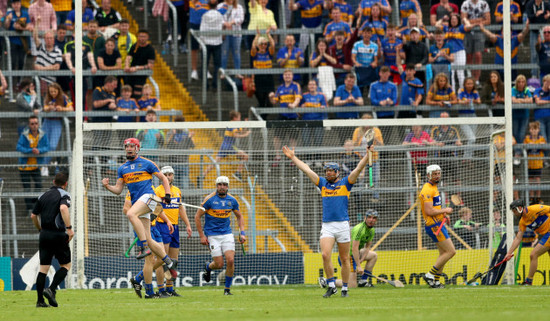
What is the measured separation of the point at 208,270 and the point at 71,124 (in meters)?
6.97

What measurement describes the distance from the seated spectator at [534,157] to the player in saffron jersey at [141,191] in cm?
979

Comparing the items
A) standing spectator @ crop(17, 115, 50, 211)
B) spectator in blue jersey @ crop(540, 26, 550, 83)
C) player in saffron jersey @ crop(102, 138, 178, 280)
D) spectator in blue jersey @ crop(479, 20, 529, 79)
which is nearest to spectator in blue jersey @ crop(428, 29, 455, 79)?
spectator in blue jersey @ crop(479, 20, 529, 79)

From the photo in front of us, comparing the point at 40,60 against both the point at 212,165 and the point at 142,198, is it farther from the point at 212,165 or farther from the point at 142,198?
the point at 142,198

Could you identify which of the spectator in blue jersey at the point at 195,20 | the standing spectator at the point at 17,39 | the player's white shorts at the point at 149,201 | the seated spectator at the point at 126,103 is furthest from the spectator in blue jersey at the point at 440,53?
the player's white shorts at the point at 149,201

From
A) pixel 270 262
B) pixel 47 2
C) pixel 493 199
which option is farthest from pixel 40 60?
pixel 493 199

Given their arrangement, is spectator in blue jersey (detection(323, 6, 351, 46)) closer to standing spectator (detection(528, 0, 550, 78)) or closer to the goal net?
the goal net

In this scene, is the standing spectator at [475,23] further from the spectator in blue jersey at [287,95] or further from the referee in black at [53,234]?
the referee in black at [53,234]

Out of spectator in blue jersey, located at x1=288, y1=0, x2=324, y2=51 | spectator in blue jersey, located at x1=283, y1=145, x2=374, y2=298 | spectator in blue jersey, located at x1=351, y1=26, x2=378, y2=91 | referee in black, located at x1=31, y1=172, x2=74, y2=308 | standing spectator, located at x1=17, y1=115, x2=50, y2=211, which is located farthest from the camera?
spectator in blue jersey, located at x1=288, y1=0, x2=324, y2=51

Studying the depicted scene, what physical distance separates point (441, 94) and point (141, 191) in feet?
31.8

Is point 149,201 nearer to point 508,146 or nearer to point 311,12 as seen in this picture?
point 508,146

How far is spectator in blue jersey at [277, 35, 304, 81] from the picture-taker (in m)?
22.3

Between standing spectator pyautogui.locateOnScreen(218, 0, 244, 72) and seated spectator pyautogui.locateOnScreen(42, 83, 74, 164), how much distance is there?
4.21 m

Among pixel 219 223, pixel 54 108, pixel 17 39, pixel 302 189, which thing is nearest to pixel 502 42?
pixel 302 189

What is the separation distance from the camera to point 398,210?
66.1 feet
